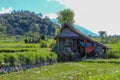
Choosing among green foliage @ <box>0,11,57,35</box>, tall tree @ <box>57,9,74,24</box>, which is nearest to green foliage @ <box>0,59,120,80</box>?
tall tree @ <box>57,9,74,24</box>

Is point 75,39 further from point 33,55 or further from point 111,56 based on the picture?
point 33,55

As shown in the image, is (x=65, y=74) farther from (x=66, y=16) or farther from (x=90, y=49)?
(x=66, y=16)

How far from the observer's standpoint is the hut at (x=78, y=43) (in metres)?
39.4

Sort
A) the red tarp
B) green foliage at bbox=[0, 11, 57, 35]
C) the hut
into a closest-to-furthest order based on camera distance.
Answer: the hut
the red tarp
green foliage at bbox=[0, 11, 57, 35]

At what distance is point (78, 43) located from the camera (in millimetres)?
40469

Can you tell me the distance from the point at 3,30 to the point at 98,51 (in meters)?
110

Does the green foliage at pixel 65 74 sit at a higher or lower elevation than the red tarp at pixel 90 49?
lower

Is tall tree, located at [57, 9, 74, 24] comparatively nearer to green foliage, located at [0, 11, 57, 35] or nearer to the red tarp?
the red tarp

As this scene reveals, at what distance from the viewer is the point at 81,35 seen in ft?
129

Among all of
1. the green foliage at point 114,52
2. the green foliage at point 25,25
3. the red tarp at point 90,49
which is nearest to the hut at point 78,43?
the red tarp at point 90,49

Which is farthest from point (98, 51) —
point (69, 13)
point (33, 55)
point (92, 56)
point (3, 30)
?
point (3, 30)

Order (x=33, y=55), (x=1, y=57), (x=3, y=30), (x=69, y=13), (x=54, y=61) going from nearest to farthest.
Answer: (x=1, y=57) → (x=33, y=55) → (x=54, y=61) → (x=69, y=13) → (x=3, y=30)

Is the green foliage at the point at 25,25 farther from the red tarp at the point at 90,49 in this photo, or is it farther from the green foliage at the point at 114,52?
the green foliage at the point at 114,52

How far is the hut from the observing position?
39375 millimetres
